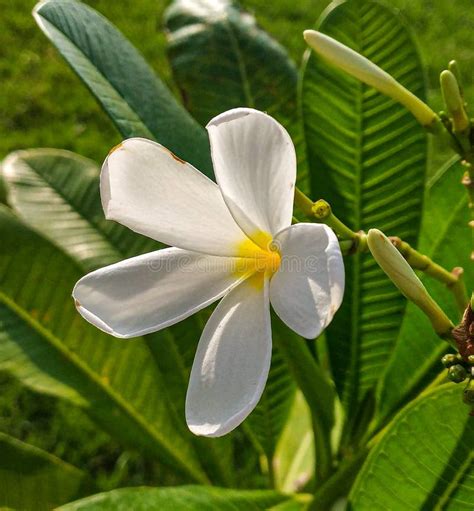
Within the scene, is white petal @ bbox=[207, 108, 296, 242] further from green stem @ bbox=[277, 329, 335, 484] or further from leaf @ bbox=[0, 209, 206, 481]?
leaf @ bbox=[0, 209, 206, 481]

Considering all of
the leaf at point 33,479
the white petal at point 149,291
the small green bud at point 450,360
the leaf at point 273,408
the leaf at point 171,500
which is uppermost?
the white petal at point 149,291

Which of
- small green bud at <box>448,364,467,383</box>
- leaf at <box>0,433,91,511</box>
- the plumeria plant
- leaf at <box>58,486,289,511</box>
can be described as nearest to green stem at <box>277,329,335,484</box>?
the plumeria plant

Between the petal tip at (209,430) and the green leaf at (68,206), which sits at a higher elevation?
the petal tip at (209,430)

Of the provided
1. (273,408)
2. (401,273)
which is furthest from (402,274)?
(273,408)

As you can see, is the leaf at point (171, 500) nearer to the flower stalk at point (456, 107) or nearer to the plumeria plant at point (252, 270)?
the plumeria plant at point (252, 270)

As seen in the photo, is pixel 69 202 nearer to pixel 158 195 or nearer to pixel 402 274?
pixel 158 195

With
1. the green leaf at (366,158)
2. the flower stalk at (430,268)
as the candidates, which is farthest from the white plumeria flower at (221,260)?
the green leaf at (366,158)

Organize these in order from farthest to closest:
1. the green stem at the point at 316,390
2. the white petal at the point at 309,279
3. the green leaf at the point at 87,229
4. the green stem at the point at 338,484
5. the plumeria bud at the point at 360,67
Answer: the green leaf at the point at 87,229, the green stem at the point at 338,484, the green stem at the point at 316,390, the plumeria bud at the point at 360,67, the white petal at the point at 309,279
